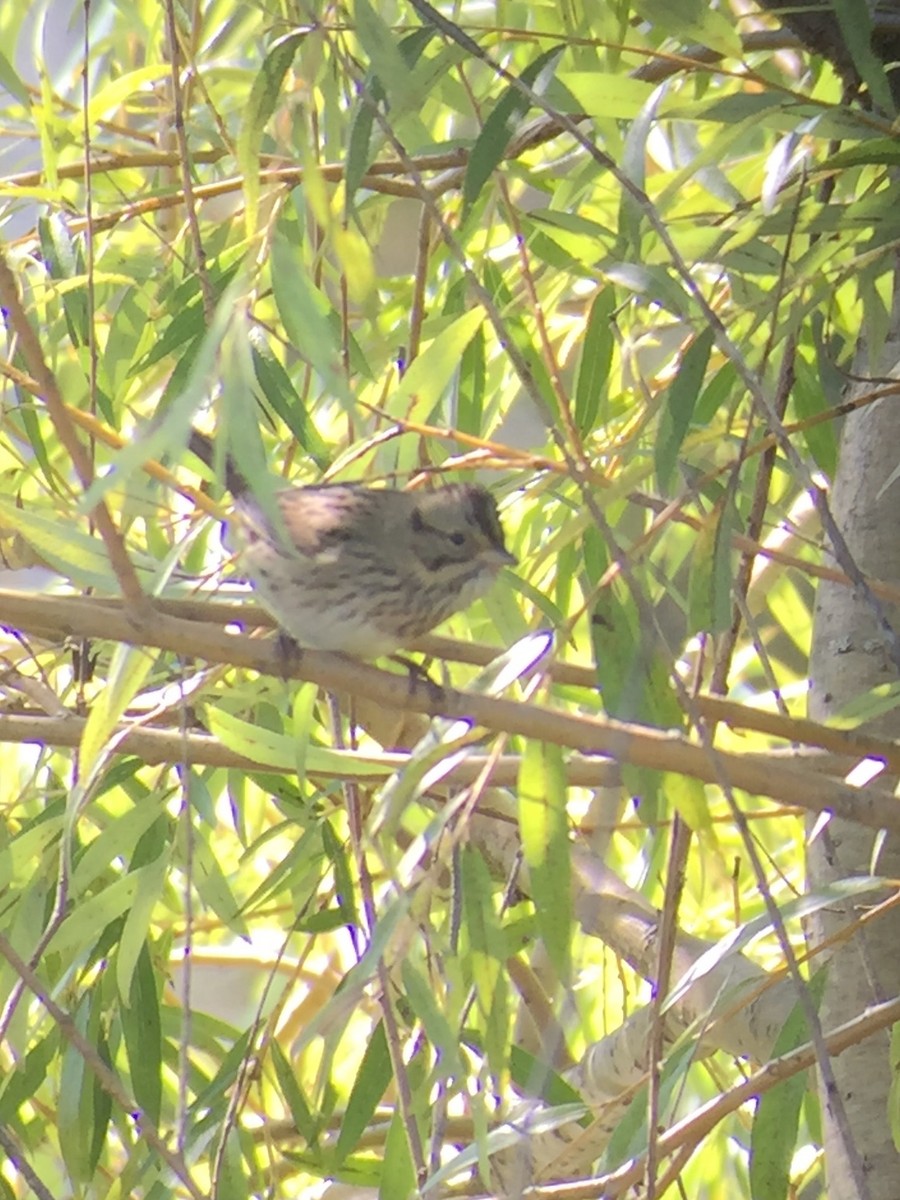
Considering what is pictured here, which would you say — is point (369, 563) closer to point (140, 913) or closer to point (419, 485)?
point (419, 485)

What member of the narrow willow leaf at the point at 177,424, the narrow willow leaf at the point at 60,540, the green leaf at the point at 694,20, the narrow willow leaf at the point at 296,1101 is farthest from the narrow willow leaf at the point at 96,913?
the green leaf at the point at 694,20

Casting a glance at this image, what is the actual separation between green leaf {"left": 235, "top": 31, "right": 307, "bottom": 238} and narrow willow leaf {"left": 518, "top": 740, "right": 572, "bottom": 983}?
397 millimetres

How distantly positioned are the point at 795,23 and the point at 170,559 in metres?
0.70

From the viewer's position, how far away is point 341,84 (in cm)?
151

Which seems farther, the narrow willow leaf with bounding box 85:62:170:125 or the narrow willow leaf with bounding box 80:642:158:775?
the narrow willow leaf with bounding box 85:62:170:125

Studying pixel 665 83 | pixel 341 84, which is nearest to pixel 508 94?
pixel 665 83

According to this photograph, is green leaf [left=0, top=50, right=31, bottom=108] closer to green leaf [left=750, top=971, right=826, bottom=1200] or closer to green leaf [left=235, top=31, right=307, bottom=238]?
green leaf [left=235, top=31, right=307, bottom=238]

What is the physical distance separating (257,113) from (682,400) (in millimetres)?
368

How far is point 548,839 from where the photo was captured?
0.98 m

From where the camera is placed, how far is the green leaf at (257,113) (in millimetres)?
1012

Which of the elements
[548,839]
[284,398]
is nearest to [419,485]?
[284,398]

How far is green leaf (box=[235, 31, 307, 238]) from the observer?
101 centimetres

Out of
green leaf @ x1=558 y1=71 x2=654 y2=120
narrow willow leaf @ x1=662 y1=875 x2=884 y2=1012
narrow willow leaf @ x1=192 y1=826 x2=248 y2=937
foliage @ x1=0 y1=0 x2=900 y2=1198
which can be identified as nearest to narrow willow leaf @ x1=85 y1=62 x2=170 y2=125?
foliage @ x1=0 y1=0 x2=900 y2=1198

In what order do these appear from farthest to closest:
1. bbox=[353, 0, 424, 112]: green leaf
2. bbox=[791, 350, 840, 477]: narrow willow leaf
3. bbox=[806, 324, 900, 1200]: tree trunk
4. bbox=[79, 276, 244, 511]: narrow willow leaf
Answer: bbox=[791, 350, 840, 477]: narrow willow leaf, bbox=[806, 324, 900, 1200]: tree trunk, bbox=[353, 0, 424, 112]: green leaf, bbox=[79, 276, 244, 511]: narrow willow leaf
